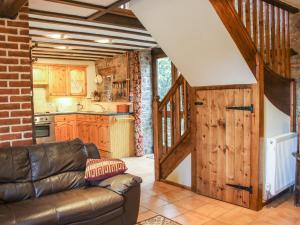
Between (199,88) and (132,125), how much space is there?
291 centimetres

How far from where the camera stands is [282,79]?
12.3 feet

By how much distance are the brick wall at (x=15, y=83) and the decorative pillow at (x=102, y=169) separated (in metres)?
0.76

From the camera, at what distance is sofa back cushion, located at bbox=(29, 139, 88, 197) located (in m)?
2.82

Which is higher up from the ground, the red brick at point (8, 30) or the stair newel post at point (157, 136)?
the red brick at point (8, 30)

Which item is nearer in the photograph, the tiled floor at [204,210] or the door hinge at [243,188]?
the tiled floor at [204,210]

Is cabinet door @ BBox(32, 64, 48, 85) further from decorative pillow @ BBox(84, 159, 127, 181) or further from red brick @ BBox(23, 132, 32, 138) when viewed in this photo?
decorative pillow @ BBox(84, 159, 127, 181)

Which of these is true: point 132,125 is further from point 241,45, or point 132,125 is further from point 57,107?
point 241,45

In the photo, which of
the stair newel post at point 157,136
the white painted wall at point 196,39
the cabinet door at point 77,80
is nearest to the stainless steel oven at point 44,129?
the cabinet door at point 77,80

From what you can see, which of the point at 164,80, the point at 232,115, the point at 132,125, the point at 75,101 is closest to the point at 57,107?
the point at 75,101

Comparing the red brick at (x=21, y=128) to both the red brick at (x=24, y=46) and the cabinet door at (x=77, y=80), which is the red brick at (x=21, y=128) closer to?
the red brick at (x=24, y=46)

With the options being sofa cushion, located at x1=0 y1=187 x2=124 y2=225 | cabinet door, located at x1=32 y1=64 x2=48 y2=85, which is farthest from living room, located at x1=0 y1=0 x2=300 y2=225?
cabinet door, located at x1=32 y1=64 x2=48 y2=85

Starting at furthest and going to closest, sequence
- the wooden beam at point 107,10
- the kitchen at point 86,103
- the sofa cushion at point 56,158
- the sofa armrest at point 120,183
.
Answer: the kitchen at point 86,103 → the wooden beam at point 107,10 → the sofa cushion at point 56,158 → the sofa armrest at point 120,183

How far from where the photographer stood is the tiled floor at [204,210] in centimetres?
311

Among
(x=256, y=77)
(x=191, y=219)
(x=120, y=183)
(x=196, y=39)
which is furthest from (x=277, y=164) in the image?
(x=120, y=183)
